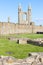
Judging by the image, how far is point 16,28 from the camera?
42281 millimetres

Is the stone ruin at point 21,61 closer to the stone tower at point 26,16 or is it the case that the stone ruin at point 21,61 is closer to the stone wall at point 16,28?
the stone wall at point 16,28

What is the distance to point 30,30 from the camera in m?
47.2

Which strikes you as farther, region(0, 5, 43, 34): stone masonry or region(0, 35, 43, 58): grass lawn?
region(0, 5, 43, 34): stone masonry

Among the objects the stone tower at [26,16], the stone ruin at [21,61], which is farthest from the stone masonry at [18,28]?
the stone ruin at [21,61]

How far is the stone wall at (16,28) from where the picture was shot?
3812cm

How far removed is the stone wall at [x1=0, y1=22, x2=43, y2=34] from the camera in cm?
3812

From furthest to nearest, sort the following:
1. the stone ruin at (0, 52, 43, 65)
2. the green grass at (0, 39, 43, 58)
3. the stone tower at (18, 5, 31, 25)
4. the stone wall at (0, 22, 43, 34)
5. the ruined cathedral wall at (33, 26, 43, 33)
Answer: the stone tower at (18, 5, 31, 25) → the ruined cathedral wall at (33, 26, 43, 33) → the stone wall at (0, 22, 43, 34) → the green grass at (0, 39, 43, 58) → the stone ruin at (0, 52, 43, 65)

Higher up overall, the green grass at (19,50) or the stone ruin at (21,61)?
the stone ruin at (21,61)

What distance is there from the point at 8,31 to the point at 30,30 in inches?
367

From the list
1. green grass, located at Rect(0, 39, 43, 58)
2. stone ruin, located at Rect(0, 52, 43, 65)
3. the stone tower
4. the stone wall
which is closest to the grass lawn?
green grass, located at Rect(0, 39, 43, 58)

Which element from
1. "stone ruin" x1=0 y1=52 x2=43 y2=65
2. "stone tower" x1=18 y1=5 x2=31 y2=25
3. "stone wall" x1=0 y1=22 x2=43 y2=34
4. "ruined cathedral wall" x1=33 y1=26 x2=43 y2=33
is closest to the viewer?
"stone ruin" x1=0 y1=52 x2=43 y2=65

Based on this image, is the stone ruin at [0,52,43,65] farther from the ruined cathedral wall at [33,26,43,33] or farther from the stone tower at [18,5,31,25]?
the stone tower at [18,5,31,25]

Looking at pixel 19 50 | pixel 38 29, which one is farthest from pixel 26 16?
pixel 19 50

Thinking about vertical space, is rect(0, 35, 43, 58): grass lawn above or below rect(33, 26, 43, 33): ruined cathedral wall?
above
